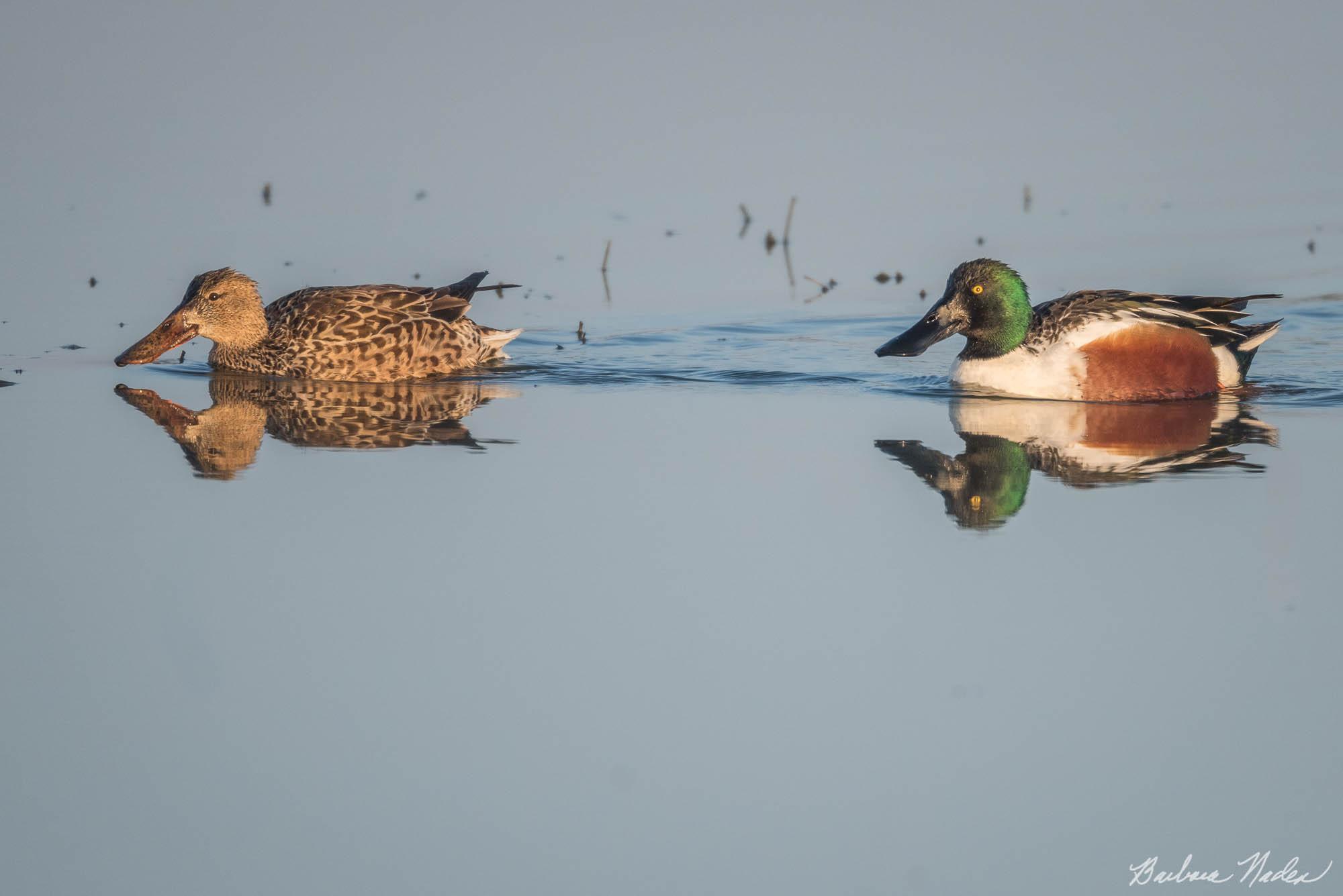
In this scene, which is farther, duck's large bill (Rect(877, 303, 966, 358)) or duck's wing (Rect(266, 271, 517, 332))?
duck's wing (Rect(266, 271, 517, 332))

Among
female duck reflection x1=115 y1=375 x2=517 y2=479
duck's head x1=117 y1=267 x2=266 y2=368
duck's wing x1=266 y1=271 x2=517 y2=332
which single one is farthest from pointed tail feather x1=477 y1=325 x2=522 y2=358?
duck's head x1=117 y1=267 x2=266 y2=368

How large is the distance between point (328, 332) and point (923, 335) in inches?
137

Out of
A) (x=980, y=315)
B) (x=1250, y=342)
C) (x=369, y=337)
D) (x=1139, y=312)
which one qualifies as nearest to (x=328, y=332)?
(x=369, y=337)

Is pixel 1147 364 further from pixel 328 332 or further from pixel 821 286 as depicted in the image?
pixel 328 332

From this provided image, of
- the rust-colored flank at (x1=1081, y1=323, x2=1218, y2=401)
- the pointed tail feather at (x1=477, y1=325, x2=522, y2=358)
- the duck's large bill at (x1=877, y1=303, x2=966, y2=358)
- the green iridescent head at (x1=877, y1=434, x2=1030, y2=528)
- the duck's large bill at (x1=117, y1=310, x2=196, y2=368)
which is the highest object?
the duck's large bill at (x1=117, y1=310, x2=196, y2=368)

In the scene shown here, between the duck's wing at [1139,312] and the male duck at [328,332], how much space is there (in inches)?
129

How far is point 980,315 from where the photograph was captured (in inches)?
378

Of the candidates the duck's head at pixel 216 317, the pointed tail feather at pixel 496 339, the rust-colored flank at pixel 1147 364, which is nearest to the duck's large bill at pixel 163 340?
the duck's head at pixel 216 317

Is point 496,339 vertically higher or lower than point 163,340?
lower

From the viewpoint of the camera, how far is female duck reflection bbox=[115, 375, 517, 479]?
25.3 feet

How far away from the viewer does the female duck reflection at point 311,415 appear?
772cm

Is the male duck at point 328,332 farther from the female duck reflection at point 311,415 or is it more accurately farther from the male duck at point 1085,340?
the male duck at point 1085,340

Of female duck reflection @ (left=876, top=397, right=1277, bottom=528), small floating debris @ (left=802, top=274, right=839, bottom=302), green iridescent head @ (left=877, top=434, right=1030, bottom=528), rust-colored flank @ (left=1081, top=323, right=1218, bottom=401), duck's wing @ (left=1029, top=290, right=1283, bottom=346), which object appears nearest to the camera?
green iridescent head @ (left=877, top=434, right=1030, bottom=528)

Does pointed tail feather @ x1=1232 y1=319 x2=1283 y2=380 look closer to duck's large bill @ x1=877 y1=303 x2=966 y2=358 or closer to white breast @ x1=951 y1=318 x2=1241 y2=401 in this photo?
white breast @ x1=951 y1=318 x2=1241 y2=401
